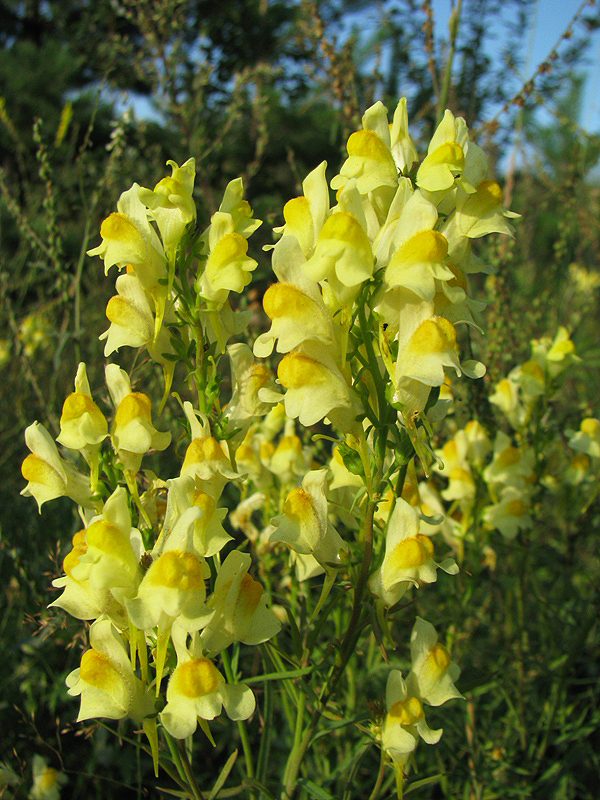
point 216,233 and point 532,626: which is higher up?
point 216,233

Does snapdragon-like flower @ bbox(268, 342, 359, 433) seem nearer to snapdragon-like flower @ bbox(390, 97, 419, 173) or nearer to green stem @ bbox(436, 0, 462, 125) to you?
snapdragon-like flower @ bbox(390, 97, 419, 173)

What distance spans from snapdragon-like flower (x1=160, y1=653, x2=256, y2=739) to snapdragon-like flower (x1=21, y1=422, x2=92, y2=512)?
0.26 m

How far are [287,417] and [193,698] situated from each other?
0.32 m

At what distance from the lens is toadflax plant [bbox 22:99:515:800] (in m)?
0.71

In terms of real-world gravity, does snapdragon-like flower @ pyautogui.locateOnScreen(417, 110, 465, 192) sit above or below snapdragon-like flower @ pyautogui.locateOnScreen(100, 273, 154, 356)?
above

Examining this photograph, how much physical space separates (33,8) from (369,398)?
9759 millimetres

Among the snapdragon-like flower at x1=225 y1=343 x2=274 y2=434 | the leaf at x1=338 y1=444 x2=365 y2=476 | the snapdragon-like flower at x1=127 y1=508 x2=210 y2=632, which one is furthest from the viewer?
the snapdragon-like flower at x1=225 y1=343 x2=274 y2=434

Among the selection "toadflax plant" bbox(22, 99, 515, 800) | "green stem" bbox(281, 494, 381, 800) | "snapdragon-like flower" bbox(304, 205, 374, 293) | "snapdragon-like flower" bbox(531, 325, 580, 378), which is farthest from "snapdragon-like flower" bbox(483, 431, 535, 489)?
"snapdragon-like flower" bbox(304, 205, 374, 293)

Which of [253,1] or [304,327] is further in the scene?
[253,1]

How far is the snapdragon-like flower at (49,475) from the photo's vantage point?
85 centimetres

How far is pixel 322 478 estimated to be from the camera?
80 cm

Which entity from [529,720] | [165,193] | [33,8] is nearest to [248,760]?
[165,193]

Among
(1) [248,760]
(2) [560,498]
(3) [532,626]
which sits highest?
(1) [248,760]

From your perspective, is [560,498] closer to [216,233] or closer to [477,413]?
[477,413]
